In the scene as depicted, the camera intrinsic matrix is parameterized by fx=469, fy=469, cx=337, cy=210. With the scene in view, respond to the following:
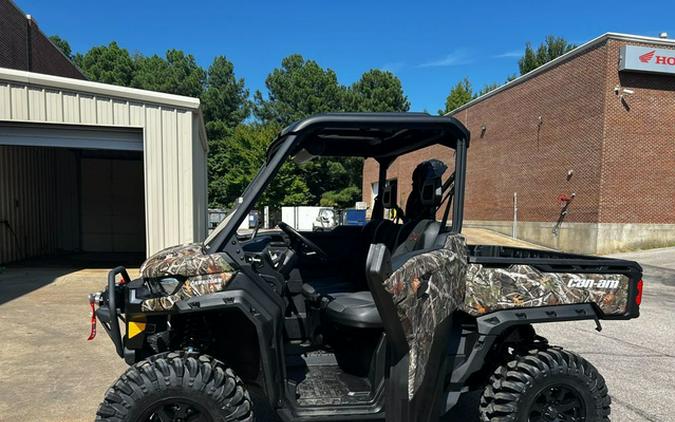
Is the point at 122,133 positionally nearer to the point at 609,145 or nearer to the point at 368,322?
the point at 368,322

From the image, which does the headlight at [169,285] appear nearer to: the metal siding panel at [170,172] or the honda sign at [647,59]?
the metal siding panel at [170,172]

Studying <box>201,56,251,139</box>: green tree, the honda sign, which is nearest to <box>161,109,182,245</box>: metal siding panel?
the honda sign

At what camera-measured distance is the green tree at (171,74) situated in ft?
156

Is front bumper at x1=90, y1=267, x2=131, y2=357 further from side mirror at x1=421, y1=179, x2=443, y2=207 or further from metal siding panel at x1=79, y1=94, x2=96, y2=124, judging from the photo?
metal siding panel at x1=79, y1=94, x2=96, y2=124

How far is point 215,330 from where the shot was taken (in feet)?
10.1

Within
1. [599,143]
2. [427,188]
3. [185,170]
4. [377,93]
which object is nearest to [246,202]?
[427,188]

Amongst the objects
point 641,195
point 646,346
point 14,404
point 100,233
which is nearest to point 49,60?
point 100,233

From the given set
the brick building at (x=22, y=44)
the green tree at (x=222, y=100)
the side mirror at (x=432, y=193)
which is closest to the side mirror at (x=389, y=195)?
the side mirror at (x=432, y=193)

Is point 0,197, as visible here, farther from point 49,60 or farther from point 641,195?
point 641,195

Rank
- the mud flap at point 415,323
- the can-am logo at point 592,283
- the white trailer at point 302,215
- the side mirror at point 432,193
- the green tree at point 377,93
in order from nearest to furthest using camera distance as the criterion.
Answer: the mud flap at point 415,323 < the can-am logo at point 592,283 < the side mirror at point 432,193 < the white trailer at point 302,215 < the green tree at point 377,93

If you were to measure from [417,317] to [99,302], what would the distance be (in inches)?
75.5

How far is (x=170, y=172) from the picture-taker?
10195 millimetres

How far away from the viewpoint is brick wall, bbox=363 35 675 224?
681 inches

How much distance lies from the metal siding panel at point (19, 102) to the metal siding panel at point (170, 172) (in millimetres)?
2608
